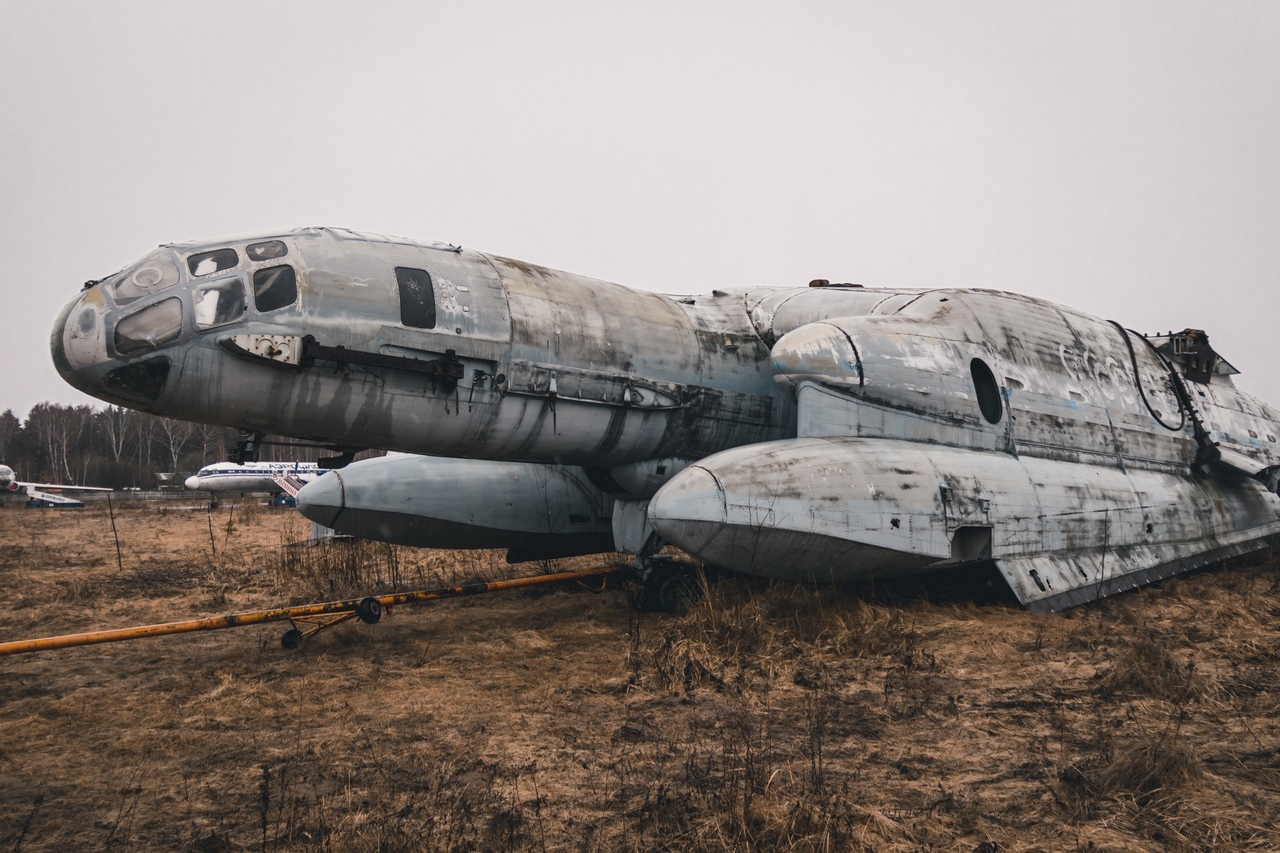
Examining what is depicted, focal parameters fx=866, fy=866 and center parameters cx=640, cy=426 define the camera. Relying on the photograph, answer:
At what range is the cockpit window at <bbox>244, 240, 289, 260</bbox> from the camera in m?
6.98

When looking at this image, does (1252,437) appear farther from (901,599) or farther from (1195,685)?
(1195,685)

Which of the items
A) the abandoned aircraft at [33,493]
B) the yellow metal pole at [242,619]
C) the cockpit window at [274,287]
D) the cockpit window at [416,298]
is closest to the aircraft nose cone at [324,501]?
the yellow metal pole at [242,619]

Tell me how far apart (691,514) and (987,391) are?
4.44 meters

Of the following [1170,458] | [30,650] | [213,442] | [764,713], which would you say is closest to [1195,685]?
[764,713]

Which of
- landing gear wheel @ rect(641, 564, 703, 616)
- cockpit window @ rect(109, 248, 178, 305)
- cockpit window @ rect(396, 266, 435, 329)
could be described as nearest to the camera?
cockpit window @ rect(109, 248, 178, 305)

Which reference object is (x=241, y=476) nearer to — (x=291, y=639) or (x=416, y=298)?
(x=291, y=639)

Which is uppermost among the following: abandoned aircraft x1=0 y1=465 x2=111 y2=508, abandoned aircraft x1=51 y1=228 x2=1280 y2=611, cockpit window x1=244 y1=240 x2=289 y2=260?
cockpit window x1=244 y1=240 x2=289 y2=260

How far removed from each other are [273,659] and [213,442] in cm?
7042

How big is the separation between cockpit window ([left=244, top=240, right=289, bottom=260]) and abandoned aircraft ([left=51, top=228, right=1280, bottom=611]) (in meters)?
0.03

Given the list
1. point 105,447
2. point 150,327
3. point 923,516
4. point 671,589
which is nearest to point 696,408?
point 671,589

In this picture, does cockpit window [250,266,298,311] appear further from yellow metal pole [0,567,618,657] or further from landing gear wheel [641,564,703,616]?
landing gear wheel [641,564,703,616]

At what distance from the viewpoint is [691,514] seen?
23.8 feet

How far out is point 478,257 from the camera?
8.30 m

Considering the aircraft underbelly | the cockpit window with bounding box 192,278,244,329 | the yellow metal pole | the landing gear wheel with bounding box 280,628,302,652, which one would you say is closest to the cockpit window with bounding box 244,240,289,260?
the cockpit window with bounding box 192,278,244,329
